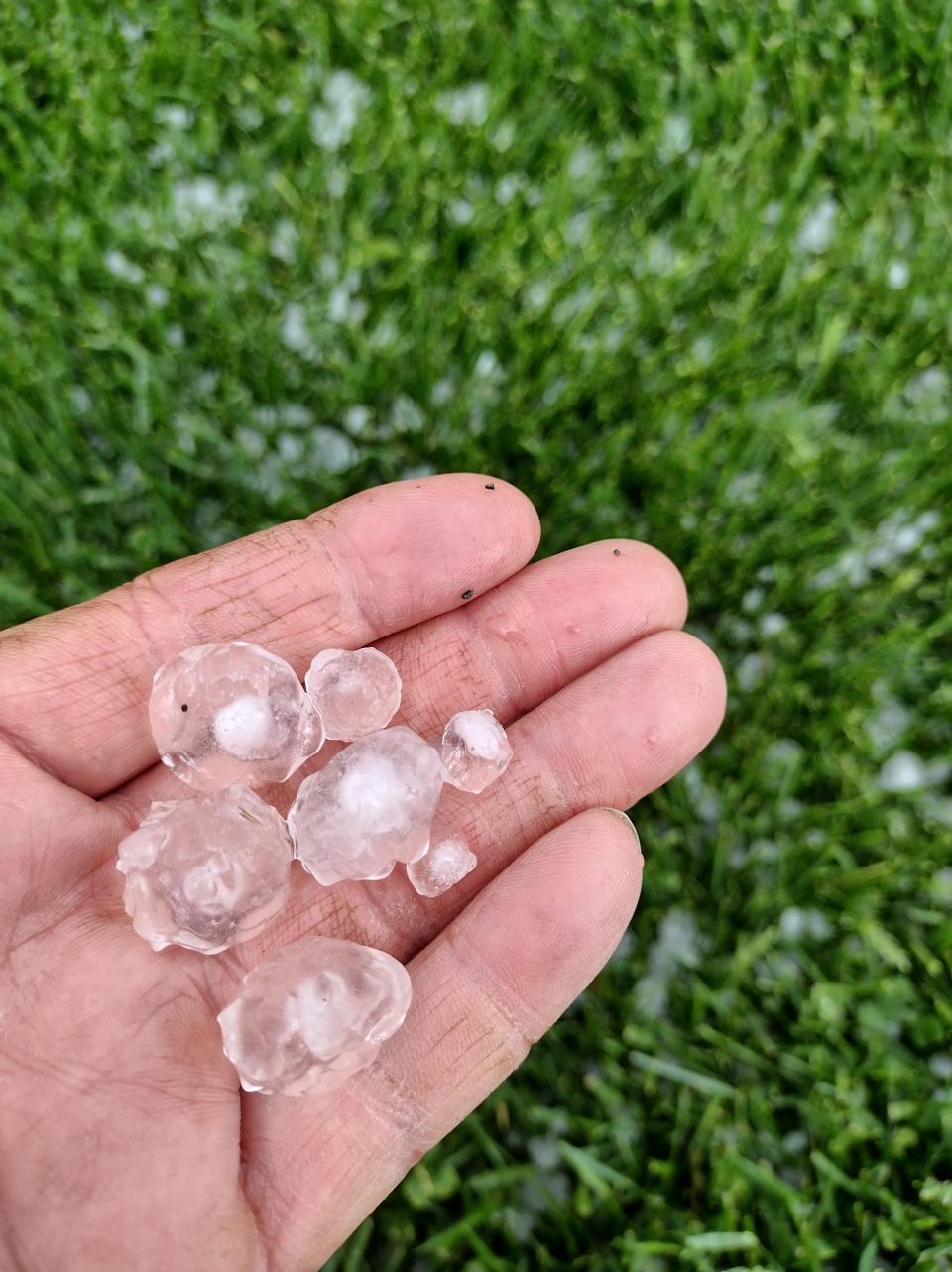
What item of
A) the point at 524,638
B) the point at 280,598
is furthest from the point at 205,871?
the point at 524,638

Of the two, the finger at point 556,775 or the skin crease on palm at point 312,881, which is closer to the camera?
the skin crease on palm at point 312,881

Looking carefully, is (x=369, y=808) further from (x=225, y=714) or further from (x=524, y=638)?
(x=524, y=638)

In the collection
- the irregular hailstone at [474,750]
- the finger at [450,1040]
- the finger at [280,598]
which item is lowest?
the finger at [450,1040]

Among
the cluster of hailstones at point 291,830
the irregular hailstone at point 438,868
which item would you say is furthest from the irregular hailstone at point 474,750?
the irregular hailstone at point 438,868

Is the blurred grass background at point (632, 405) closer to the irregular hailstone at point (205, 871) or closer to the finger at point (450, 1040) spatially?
the finger at point (450, 1040)

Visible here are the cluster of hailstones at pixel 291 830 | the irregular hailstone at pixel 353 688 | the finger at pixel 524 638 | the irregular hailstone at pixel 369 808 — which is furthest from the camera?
the finger at pixel 524 638

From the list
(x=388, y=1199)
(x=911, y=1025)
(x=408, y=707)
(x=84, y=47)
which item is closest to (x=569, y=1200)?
(x=388, y=1199)
